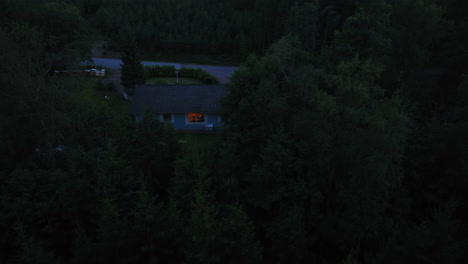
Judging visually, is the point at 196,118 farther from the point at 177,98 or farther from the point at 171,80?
the point at 171,80

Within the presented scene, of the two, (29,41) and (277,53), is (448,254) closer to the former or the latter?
(277,53)

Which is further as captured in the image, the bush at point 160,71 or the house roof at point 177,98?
the bush at point 160,71

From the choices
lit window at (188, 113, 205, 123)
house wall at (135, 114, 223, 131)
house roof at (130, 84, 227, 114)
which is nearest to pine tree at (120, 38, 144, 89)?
house roof at (130, 84, 227, 114)

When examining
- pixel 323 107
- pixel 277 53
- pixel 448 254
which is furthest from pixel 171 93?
pixel 448 254

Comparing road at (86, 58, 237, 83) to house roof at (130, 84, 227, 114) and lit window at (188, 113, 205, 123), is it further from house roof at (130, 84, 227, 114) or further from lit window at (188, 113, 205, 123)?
lit window at (188, 113, 205, 123)

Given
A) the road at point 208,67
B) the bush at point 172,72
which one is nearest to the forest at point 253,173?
the bush at point 172,72

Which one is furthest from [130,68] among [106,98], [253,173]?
[253,173]

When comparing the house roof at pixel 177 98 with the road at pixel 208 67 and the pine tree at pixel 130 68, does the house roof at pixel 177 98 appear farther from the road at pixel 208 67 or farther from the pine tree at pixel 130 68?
the road at pixel 208 67

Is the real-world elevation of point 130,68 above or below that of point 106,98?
above
